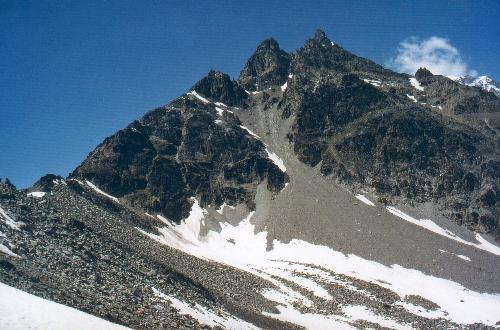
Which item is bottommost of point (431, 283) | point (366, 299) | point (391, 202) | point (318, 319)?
point (318, 319)

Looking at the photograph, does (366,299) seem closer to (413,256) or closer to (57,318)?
(413,256)

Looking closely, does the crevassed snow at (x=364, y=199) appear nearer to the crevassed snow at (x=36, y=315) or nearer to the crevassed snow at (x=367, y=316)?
the crevassed snow at (x=367, y=316)

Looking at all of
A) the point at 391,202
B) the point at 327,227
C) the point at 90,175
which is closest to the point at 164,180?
the point at 90,175

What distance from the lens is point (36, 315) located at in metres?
35.1

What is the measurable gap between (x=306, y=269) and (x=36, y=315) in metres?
84.8

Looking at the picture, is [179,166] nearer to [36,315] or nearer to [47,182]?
[47,182]

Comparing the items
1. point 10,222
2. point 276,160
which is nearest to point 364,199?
point 276,160

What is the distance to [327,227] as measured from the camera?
138 metres

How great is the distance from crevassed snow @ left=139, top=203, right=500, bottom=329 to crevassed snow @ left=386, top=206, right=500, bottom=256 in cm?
2820

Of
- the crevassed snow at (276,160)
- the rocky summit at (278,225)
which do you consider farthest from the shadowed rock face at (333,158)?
the crevassed snow at (276,160)

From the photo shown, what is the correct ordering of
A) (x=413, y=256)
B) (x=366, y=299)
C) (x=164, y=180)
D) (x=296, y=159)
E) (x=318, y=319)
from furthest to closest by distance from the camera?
1. (x=296, y=159)
2. (x=164, y=180)
3. (x=413, y=256)
4. (x=366, y=299)
5. (x=318, y=319)

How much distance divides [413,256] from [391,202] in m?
34.7

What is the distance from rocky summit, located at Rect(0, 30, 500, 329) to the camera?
60.7 m

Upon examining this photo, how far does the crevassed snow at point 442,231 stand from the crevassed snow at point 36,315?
399ft
